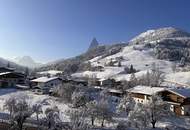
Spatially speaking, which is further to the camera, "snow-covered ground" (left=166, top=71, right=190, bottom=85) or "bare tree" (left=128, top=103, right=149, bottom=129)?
"snow-covered ground" (left=166, top=71, right=190, bottom=85)

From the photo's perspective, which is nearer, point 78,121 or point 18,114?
point 78,121

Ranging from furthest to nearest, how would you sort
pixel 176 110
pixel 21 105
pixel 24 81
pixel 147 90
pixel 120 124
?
1. pixel 24 81
2. pixel 147 90
3. pixel 176 110
4. pixel 120 124
5. pixel 21 105

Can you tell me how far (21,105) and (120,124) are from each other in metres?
15.9

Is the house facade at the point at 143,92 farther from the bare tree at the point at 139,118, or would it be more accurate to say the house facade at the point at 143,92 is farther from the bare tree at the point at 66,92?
the bare tree at the point at 139,118

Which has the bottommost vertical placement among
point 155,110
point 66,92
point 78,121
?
point 155,110

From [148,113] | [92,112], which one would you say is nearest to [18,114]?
[92,112]

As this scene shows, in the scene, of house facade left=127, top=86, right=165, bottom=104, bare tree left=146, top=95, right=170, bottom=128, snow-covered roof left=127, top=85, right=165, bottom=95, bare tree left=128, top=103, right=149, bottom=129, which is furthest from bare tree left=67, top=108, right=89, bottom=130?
snow-covered roof left=127, top=85, right=165, bottom=95

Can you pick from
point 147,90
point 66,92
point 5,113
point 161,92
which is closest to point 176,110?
point 161,92

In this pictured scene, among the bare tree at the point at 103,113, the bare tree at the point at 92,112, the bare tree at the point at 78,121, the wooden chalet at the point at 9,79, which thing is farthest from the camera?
the wooden chalet at the point at 9,79

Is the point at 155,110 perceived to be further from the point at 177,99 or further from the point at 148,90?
the point at 148,90

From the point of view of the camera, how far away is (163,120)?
54.8 m

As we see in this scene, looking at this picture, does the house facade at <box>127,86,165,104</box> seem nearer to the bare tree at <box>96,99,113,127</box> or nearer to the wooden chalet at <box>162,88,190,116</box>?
the wooden chalet at <box>162,88,190,116</box>

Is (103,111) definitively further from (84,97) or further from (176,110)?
(176,110)

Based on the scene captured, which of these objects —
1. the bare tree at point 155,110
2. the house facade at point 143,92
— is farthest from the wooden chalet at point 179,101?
the bare tree at point 155,110
